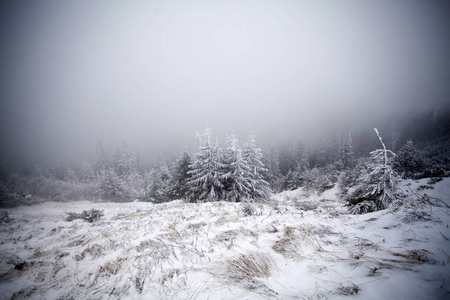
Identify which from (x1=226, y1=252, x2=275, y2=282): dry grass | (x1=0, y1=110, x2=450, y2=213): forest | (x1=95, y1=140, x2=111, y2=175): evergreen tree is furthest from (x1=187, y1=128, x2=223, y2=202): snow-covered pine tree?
(x1=95, y1=140, x2=111, y2=175): evergreen tree

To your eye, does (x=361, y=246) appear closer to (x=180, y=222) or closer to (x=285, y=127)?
(x=180, y=222)

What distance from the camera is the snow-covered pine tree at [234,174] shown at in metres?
16.7

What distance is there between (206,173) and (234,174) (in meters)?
2.79

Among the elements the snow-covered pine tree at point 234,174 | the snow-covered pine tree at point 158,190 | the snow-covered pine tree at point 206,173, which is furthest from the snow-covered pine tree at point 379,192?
the snow-covered pine tree at point 158,190

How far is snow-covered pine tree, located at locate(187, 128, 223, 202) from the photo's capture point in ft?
54.6

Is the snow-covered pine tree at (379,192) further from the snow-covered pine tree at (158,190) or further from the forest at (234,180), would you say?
the snow-covered pine tree at (158,190)

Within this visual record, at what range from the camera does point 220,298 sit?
2.30 meters

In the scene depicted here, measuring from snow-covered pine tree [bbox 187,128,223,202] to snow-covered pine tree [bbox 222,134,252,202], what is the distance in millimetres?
782

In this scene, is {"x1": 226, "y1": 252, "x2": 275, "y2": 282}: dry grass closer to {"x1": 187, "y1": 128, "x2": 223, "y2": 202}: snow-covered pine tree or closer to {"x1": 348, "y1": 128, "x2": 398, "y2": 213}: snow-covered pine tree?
{"x1": 348, "y1": 128, "x2": 398, "y2": 213}: snow-covered pine tree

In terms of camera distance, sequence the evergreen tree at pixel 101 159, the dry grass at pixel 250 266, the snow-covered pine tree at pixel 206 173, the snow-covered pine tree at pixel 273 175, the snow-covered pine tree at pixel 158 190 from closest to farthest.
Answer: the dry grass at pixel 250 266 < the snow-covered pine tree at pixel 206 173 < the snow-covered pine tree at pixel 158 190 < the snow-covered pine tree at pixel 273 175 < the evergreen tree at pixel 101 159

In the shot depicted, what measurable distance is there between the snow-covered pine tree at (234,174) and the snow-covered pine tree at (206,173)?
78cm

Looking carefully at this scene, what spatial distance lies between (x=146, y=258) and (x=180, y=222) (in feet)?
7.06

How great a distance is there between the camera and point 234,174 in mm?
16734

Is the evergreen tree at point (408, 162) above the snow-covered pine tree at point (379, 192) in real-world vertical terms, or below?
below
